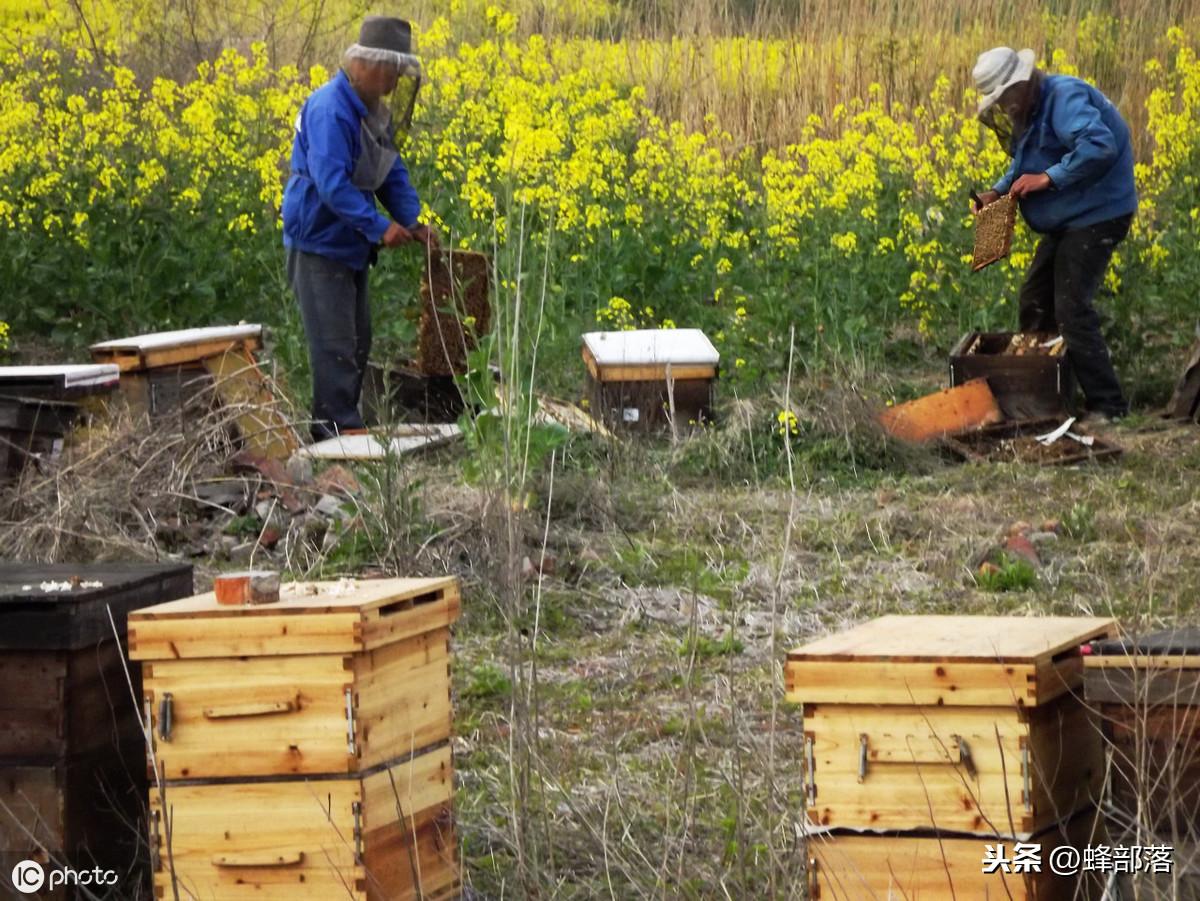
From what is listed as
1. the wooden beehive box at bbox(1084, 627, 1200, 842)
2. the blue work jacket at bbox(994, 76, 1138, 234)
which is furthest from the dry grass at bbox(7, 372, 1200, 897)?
the blue work jacket at bbox(994, 76, 1138, 234)

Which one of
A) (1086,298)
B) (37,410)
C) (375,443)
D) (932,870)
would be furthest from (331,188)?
(932,870)

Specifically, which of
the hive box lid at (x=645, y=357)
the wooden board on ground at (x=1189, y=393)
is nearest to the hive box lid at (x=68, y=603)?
the hive box lid at (x=645, y=357)

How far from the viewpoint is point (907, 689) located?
3.10 meters

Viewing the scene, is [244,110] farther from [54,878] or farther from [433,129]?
[54,878]

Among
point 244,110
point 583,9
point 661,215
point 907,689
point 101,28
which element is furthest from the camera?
point 101,28

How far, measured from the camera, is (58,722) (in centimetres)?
354

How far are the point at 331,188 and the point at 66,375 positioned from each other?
150 centimetres

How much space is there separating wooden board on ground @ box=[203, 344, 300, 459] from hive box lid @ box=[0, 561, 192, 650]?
3.42m

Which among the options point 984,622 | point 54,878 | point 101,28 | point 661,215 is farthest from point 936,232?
point 101,28

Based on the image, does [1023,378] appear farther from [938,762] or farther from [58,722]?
[58,722]

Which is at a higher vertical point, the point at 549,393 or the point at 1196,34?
the point at 1196,34

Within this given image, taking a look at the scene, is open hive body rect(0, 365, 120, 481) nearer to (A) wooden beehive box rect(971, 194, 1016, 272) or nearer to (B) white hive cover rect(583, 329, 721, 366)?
(B) white hive cover rect(583, 329, 721, 366)

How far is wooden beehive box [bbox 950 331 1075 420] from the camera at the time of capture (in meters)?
8.80

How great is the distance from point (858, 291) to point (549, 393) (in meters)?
1.97
